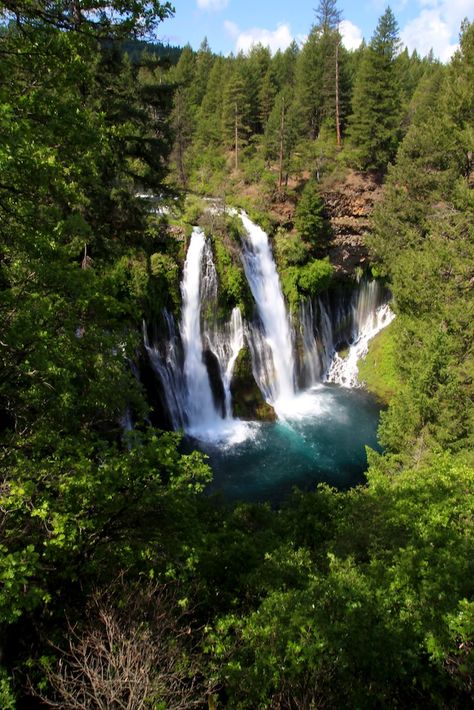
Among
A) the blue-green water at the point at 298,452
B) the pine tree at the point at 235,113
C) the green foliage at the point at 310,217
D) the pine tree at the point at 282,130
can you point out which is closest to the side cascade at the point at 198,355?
the blue-green water at the point at 298,452

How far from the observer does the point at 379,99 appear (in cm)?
3112

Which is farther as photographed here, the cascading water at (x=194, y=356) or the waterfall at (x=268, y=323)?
the waterfall at (x=268, y=323)

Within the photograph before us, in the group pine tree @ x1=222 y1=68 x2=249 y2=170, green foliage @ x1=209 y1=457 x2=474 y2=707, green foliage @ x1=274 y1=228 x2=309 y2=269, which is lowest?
green foliage @ x1=209 y1=457 x2=474 y2=707

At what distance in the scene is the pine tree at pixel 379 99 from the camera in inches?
1200

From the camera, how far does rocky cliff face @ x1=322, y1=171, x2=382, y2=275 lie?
30.0m

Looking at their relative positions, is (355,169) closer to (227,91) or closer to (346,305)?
(346,305)

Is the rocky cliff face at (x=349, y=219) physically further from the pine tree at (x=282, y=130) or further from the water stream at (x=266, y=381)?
the pine tree at (x=282, y=130)

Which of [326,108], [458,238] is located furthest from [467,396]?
[326,108]

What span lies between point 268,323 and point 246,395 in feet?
17.5

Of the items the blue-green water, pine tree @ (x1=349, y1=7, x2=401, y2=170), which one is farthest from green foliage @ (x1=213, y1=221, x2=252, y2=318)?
pine tree @ (x1=349, y1=7, x2=401, y2=170)

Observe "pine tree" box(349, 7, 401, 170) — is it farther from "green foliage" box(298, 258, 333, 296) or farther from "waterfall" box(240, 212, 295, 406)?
"waterfall" box(240, 212, 295, 406)

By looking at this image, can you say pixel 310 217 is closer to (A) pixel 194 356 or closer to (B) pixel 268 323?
(B) pixel 268 323

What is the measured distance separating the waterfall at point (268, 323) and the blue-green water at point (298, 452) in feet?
5.75

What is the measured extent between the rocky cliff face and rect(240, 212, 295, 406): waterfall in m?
5.45
